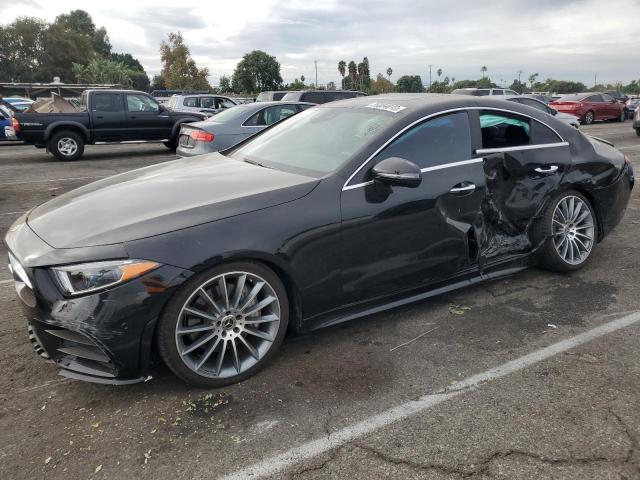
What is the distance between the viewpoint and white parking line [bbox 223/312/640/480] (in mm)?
2301

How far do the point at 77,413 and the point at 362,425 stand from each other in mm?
1489

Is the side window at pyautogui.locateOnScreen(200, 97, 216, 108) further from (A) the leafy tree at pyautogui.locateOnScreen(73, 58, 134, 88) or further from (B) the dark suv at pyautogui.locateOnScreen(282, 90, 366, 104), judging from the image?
(A) the leafy tree at pyautogui.locateOnScreen(73, 58, 134, 88)

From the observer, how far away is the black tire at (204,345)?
105 inches

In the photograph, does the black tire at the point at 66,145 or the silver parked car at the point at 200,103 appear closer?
the black tire at the point at 66,145

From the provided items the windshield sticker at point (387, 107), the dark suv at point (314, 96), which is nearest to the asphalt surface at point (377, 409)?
the windshield sticker at point (387, 107)

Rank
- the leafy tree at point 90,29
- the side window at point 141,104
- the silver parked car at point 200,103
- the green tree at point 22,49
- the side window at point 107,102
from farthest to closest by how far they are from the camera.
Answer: the leafy tree at point 90,29 < the green tree at point 22,49 < the silver parked car at point 200,103 < the side window at point 141,104 < the side window at point 107,102

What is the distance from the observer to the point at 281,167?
3.56 metres

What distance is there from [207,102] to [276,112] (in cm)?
790

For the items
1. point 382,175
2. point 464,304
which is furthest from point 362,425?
point 464,304

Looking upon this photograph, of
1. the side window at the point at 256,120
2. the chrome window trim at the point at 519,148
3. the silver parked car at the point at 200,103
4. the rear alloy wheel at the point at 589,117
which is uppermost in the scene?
the silver parked car at the point at 200,103

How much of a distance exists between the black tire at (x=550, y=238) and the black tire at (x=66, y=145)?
12.3 m

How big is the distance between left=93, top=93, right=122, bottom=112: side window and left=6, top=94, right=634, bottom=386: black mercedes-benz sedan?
10.8 meters

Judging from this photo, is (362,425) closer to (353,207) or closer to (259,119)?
(353,207)

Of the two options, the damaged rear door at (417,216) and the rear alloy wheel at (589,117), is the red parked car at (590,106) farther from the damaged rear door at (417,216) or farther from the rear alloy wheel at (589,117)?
Result: the damaged rear door at (417,216)
